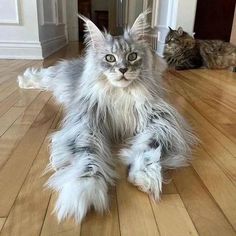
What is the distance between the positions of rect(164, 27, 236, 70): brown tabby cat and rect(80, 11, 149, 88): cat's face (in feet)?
6.69

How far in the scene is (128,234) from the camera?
73cm

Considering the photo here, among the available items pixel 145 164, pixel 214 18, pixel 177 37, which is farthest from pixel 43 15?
pixel 145 164

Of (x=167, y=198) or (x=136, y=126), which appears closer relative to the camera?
(x=167, y=198)

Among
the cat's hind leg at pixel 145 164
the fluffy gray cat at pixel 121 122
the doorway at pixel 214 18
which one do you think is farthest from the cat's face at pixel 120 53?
the doorway at pixel 214 18

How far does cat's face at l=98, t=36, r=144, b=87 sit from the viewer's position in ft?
3.76

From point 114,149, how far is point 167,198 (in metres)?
0.36

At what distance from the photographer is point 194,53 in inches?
128

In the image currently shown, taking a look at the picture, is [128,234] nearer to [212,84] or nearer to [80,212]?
[80,212]

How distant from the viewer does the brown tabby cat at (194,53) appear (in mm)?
A: 3236

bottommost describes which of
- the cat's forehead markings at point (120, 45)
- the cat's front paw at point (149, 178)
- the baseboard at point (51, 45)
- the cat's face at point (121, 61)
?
the baseboard at point (51, 45)

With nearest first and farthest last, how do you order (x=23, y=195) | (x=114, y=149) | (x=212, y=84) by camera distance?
1. (x=23, y=195)
2. (x=114, y=149)
3. (x=212, y=84)

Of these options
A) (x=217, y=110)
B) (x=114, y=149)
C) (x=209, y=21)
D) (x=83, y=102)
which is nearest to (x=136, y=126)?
(x=114, y=149)

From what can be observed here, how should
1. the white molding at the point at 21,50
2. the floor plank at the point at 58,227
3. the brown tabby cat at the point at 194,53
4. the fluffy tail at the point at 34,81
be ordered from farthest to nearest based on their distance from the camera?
the white molding at the point at 21,50 < the brown tabby cat at the point at 194,53 < the fluffy tail at the point at 34,81 < the floor plank at the point at 58,227

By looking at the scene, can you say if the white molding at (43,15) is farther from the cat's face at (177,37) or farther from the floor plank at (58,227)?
the floor plank at (58,227)
